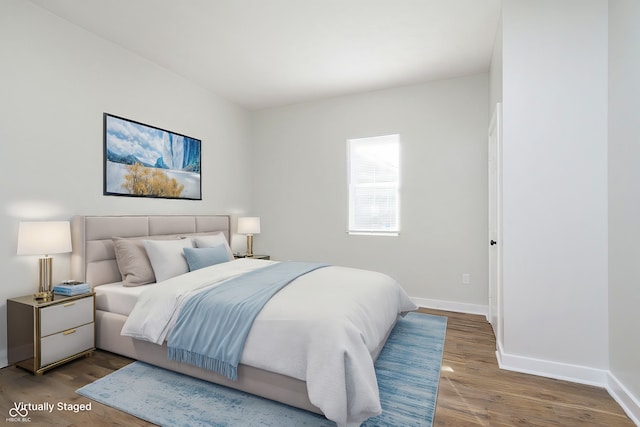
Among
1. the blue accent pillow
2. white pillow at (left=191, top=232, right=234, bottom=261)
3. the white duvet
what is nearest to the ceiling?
white pillow at (left=191, top=232, right=234, bottom=261)

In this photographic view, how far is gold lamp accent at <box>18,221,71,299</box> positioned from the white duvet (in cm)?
73

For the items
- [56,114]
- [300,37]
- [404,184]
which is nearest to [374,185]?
[404,184]

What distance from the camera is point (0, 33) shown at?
2.33m

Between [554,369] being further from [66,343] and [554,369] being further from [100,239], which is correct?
[100,239]

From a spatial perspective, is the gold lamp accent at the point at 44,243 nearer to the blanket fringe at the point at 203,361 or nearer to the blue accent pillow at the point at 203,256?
the blue accent pillow at the point at 203,256

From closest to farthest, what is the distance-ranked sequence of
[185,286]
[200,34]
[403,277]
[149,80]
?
[185,286], [200,34], [149,80], [403,277]

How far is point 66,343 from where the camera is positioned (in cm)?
237

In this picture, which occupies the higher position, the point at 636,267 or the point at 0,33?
the point at 0,33

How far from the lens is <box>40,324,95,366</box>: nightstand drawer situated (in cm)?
225

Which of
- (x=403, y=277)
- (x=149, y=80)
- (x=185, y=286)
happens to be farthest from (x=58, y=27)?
(x=403, y=277)

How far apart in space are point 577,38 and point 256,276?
3094 mm

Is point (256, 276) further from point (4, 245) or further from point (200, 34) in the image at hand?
point (200, 34)

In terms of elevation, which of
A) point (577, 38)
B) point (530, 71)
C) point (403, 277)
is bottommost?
point (403, 277)

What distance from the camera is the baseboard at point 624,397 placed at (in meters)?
1.77
